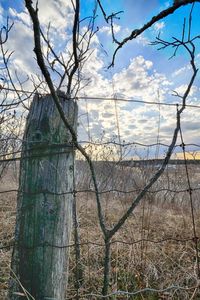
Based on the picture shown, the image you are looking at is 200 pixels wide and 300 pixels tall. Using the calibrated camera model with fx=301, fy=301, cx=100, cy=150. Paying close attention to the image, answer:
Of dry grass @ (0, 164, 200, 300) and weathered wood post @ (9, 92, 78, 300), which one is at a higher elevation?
weathered wood post @ (9, 92, 78, 300)

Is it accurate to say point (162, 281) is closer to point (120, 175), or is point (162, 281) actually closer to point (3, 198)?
point (3, 198)

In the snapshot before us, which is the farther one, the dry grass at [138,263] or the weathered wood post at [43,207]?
the dry grass at [138,263]

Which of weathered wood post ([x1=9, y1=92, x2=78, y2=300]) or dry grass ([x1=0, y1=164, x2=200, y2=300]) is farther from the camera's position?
dry grass ([x1=0, y1=164, x2=200, y2=300])

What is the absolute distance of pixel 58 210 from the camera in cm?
150

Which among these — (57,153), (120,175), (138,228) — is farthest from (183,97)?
(120,175)

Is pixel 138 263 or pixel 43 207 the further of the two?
pixel 138 263

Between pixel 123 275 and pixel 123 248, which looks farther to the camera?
pixel 123 248

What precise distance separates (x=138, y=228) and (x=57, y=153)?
3.19 metres

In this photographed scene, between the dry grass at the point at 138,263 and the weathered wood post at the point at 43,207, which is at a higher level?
the weathered wood post at the point at 43,207

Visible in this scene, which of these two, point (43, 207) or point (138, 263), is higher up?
point (43, 207)

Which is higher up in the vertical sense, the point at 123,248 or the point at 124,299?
the point at 123,248

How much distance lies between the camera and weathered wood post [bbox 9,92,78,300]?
1469 mm

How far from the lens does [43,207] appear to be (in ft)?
4.83

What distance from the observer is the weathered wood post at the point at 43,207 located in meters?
1.47
